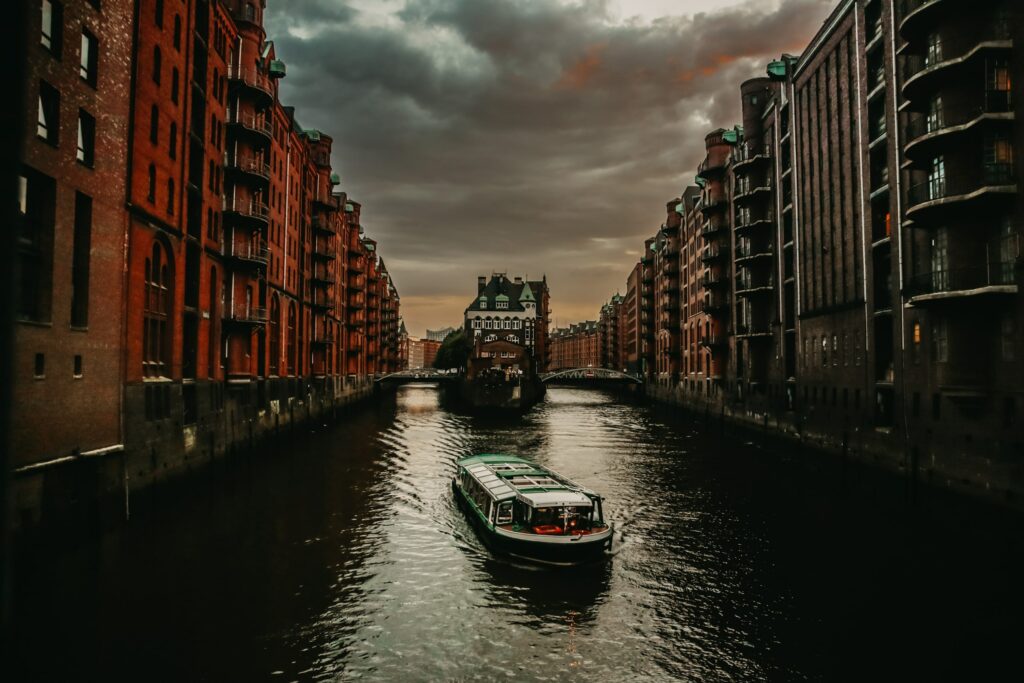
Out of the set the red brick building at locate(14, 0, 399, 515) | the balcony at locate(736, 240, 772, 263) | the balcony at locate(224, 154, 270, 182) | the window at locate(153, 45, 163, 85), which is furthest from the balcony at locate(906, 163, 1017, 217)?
the balcony at locate(224, 154, 270, 182)

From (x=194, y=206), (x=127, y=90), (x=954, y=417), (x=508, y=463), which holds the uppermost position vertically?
(x=127, y=90)

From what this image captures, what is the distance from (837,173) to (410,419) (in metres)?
49.0

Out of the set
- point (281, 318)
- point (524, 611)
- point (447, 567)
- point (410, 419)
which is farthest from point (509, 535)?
point (410, 419)

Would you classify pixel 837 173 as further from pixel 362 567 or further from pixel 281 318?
pixel 281 318

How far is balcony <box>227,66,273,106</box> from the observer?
149 ft

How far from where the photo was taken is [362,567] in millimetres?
23047

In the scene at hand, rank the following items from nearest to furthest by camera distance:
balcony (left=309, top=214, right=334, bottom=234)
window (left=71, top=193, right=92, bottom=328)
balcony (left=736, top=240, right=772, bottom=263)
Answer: window (left=71, top=193, right=92, bottom=328)
balcony (left=736, top=240, right=772, bottom=263)
balcony (left=309, top=214, right=334, bottom=234)

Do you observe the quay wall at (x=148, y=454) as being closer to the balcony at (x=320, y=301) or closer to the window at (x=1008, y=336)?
the balcony at (x=320, y=301)

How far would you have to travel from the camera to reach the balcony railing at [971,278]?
28266 millimetres

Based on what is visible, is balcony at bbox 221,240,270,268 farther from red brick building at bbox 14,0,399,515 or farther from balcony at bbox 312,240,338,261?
balcony at bbox 312,240,338,261

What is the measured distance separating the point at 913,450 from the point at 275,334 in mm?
47171

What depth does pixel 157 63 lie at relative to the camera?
33.1 metres

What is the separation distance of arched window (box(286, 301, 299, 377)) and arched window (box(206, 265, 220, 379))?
806 inches

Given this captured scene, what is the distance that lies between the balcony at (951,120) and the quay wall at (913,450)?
42.7 ft
